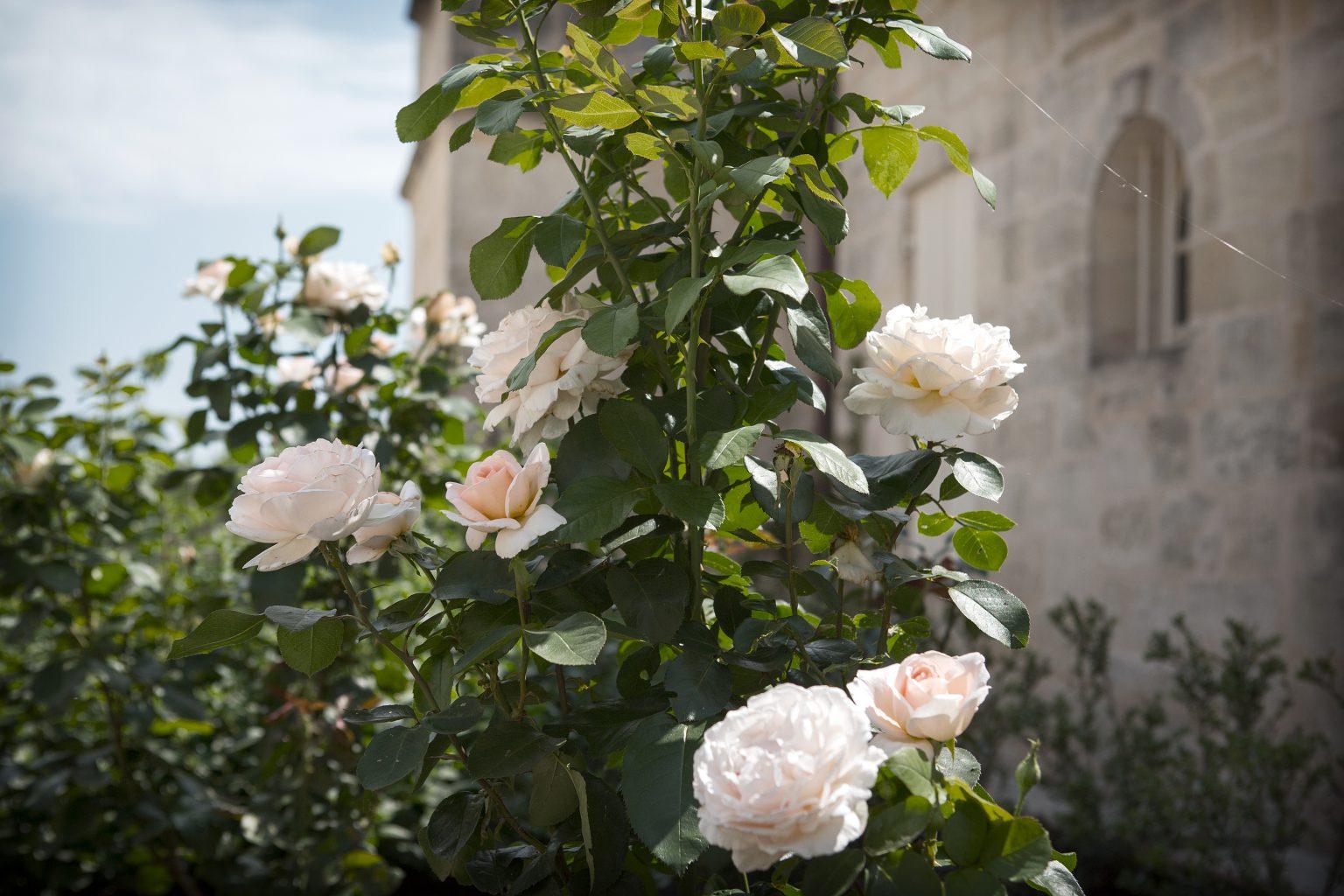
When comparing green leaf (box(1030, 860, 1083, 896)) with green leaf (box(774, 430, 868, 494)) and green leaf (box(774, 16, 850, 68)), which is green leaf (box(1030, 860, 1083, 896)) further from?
green leaf (box(774, 16, 850, 68))

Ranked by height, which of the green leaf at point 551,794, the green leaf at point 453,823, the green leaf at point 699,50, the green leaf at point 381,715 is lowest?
the green leaf at point 453,823

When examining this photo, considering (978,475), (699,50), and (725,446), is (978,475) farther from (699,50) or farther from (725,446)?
(699,50)

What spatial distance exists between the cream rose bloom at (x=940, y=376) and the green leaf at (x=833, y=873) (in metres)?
0.37

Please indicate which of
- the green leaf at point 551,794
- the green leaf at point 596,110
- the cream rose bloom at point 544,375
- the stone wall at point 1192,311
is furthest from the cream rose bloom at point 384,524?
the stone wall at point 1192,311

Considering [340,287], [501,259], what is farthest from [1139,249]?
[501,259]

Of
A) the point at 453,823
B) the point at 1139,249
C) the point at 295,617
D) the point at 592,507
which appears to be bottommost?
the point at 453,823

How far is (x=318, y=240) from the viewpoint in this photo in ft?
6.40

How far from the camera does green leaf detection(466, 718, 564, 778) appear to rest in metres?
Answer: 0.91

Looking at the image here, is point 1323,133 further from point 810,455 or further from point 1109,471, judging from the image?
point 810,455

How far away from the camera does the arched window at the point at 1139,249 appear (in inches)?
140

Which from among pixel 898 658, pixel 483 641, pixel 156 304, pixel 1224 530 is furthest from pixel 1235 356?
pixel 156 304

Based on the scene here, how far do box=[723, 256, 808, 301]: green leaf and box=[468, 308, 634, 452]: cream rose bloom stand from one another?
16 centimetres

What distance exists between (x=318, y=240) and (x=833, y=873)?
156cm

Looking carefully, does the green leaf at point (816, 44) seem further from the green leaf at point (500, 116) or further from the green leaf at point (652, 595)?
the green leaf at point (652, 595)
